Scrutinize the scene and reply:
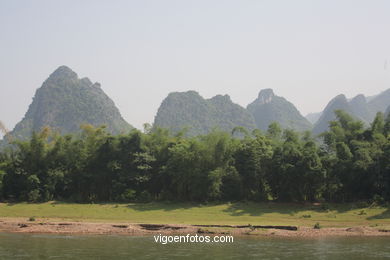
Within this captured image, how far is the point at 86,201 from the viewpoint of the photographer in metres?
46.0

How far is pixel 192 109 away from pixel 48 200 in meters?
107

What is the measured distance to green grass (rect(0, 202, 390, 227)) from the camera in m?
35.0

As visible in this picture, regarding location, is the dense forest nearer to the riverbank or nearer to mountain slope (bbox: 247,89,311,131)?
the riverbank

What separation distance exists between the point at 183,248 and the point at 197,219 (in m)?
12.6

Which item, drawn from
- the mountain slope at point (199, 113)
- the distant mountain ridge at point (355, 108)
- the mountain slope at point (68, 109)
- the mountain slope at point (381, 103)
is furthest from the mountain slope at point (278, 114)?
the mountain slope at point (68, 109)

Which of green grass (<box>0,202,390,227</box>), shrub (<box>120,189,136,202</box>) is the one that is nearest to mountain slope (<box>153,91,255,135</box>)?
shrub (<box>120,189,136,202</box>)

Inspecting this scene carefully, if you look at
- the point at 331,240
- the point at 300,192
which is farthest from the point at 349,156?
the point at 331,240

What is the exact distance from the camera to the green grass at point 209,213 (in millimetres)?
35031

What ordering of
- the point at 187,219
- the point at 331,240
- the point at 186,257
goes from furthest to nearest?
the point at 187,219 → the point at 331,240 → the point at 186,257

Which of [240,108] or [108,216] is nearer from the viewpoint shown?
[108,216]

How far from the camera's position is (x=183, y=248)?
23.8m

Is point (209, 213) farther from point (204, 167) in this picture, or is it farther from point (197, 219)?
point (204, 167)

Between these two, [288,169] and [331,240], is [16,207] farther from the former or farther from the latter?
[331,240]

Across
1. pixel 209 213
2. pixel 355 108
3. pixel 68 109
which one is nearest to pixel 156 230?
pixel 209 213
